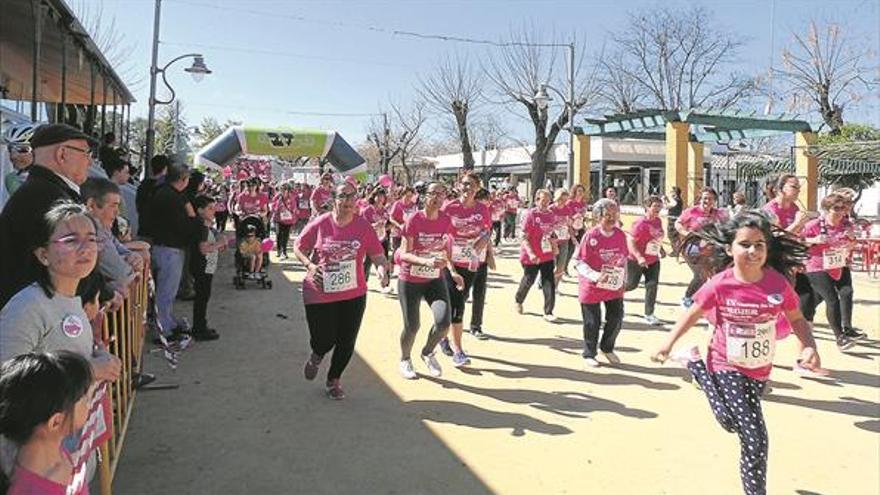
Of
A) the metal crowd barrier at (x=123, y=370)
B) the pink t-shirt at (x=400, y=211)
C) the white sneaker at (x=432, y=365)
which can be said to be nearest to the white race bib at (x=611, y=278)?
the white sneaker at (x=432, y=365)

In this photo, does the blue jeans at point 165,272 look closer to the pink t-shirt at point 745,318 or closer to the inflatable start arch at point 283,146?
the pink t-shirt at point 745,318

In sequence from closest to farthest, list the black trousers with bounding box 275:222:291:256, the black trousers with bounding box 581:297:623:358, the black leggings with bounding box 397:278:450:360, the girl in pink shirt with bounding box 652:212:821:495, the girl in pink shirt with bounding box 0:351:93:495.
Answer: the girl in pink shirt with bounding box 0:351:93:495, the girl in pink shirt with bounding box 652:212:821:495, the black leggings with bounding box 397:278:450:360, the black trousers with bounding box 581:297:623:358, the black trousers with bounding box 275:222:291:256

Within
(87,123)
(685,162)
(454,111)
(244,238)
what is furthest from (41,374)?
(454,111)

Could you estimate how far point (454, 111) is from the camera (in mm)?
42562

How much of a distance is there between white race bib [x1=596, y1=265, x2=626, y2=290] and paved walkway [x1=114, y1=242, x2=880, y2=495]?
0.81 metres

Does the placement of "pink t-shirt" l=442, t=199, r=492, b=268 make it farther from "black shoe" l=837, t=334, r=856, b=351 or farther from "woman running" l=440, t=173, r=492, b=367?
"black shoe" l=837, t=334, r=856, b=351

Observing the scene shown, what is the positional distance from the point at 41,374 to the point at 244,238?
934 centimetres

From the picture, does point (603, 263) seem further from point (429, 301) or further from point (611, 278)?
point (429, 301)

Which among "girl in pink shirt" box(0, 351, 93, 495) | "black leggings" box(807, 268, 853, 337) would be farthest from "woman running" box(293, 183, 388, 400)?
"black leggings" box(807, 268, 853, 337)

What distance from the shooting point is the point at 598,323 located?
21.7 feet

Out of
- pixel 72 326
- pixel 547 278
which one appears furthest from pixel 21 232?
pixel 547 278

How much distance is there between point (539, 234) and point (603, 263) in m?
2.20

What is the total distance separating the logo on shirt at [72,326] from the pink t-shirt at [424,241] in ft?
11.7

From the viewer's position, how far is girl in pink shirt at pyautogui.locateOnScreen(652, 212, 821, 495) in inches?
140
